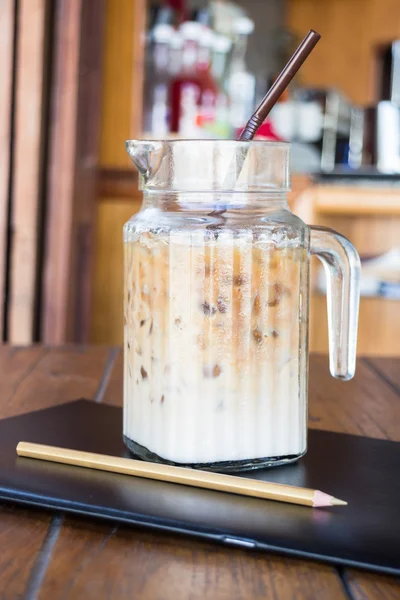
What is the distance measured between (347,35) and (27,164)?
2.73 m

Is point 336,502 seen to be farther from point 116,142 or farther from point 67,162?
point 116,142

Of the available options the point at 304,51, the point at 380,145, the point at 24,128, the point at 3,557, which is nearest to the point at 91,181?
the point at 24,128

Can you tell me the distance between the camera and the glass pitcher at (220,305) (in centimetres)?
59

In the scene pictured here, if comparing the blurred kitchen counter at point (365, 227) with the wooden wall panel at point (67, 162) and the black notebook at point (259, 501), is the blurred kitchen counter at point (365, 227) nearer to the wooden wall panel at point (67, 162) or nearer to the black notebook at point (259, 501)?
the wooden wall panel at point (67, 162)

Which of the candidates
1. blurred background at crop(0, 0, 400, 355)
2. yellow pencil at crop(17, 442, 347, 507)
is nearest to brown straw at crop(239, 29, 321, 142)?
yellow pencil at crop(17, 442, 347, 507)

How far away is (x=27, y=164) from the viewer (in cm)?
227

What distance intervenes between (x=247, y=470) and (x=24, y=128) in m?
1.82

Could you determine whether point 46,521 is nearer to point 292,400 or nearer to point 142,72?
point 292,400

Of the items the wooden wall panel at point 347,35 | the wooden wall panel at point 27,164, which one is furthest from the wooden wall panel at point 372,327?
the wooden wall panel at point 347,35

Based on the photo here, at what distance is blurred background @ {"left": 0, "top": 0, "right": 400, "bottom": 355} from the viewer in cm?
229

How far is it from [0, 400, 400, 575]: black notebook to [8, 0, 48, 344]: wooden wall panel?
5.55ft

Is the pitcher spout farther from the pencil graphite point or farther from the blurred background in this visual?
the blurred background

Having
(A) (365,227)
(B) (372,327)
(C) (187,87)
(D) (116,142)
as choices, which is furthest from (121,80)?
(B) (372,327)

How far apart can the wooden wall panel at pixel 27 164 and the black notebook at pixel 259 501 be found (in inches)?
66.6
